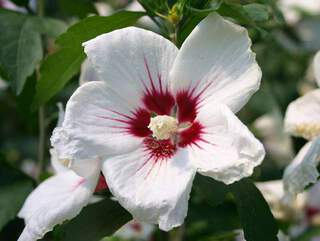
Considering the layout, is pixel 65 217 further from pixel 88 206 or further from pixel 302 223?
pixel 302 223

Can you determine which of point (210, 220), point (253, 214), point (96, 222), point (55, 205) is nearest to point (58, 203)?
point (55, 205)

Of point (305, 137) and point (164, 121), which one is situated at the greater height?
point (164, 121)

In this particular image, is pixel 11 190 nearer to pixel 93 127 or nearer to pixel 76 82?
pixel 76 82

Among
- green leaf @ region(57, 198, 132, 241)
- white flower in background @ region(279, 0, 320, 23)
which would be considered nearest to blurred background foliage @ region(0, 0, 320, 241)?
green leaf @ region(57, 198, 132, 241)

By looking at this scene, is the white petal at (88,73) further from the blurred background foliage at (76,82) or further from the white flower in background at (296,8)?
the white flower in background at (296,8)

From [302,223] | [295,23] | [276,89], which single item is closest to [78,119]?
[302,223]

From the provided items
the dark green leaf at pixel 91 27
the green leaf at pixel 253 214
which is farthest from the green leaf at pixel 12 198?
the green leaf at pixel 253 214
